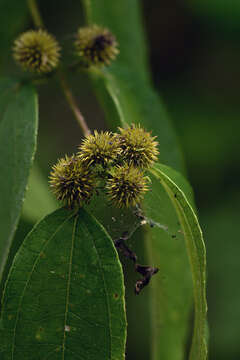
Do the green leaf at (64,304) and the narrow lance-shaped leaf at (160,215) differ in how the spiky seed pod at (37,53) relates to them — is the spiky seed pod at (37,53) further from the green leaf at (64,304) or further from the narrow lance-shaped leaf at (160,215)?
the green leaf at (64,304)

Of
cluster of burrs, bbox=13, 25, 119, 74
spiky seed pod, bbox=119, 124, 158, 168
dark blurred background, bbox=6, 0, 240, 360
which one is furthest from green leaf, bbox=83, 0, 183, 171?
dark blurred background, bbox=6, 0, 240, 360

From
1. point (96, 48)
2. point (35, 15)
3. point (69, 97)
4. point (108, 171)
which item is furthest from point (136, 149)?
point (35, 15)

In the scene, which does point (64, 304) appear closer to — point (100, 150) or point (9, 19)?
point (100, 150)

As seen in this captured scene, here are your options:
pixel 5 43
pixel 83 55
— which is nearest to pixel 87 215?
pixel 83 55

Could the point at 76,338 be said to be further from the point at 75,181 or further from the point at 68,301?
the point at 75,181

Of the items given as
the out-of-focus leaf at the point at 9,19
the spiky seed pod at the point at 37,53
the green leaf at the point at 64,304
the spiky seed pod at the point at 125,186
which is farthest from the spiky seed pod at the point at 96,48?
the green leaf at the point at 64,304

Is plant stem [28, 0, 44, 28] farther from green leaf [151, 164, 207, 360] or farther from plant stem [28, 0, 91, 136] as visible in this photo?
green leaf [151, 164, 207, 360]
